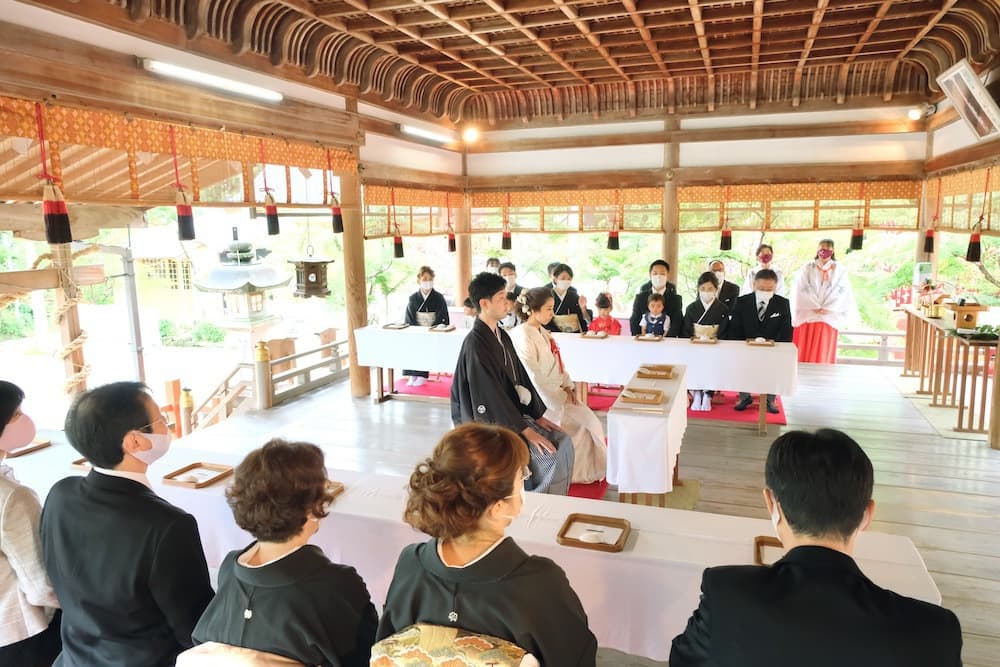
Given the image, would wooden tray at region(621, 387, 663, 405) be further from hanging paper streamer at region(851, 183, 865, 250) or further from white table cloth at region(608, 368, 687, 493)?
hanging paper streamer at region(851, 183, 865, 250)

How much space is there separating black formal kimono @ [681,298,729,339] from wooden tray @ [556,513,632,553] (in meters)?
5.02

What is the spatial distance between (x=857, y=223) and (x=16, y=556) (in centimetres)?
965

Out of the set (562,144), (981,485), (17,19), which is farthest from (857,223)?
(17,19)

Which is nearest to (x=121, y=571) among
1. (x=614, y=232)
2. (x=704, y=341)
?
(x=704, y=341)

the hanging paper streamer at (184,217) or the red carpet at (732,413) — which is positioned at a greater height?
the hanging paper streamer at (184,217)


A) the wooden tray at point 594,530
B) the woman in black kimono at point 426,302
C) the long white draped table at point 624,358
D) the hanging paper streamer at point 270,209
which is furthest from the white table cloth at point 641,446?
the woman in black kimono at point 426,302

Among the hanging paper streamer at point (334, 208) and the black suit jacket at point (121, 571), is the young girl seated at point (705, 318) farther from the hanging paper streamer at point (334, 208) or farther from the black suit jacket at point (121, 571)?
the black suit jacket at point (121, 571)

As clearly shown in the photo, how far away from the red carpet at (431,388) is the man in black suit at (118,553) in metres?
5.85

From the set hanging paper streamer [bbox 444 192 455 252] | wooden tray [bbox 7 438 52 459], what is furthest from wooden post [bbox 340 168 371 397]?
wooden tray [bbox 7 438 52 459]

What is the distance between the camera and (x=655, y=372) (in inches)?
195

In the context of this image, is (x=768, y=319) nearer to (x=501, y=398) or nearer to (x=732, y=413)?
(x=732, y=413)

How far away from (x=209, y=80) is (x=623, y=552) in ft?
16.4

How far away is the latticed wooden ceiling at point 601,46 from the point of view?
5605 mm

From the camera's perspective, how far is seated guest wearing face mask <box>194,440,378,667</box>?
1571 mm
